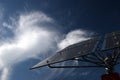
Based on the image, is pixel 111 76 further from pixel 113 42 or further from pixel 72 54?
pixel 72 54

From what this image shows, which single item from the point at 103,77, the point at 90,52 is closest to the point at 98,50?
the point at 90,52

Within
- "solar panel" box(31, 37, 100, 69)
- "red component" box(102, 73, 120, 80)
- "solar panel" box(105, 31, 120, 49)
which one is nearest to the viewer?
"solar panel" box(105, 31, 120, 49)

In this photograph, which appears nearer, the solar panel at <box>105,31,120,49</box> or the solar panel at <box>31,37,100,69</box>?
the solar panel at <box>105,31,120,49</box>

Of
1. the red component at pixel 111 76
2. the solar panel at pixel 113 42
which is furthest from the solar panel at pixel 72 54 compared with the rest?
the red component at pixel 111 76

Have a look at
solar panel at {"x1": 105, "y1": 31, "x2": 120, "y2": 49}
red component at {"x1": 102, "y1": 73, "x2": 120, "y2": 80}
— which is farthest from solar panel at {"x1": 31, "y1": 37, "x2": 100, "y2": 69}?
red component at {"x1": 102, "y1": 73, "x2": 120, "y2": 80}

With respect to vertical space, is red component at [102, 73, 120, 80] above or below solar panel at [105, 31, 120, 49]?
below

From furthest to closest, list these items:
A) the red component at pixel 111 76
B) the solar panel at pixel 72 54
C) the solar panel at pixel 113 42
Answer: the red component at pixel 111 76 → the solar panel at pixel 72 54 → the solar panel at pixel 113 42

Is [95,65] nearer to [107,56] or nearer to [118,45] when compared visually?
[107,56]

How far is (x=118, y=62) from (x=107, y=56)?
0.89 meters

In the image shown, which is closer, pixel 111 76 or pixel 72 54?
pixel 111 76

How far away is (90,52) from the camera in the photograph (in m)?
17.8

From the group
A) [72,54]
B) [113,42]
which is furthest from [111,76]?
[72,54]

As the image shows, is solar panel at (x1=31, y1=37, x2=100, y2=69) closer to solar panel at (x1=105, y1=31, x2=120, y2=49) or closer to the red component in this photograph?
solar panel at (x1=105, y1=31, x2=120, y2=49)

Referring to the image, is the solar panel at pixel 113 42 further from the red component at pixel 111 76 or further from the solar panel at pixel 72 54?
the red component at pixel 111 76
